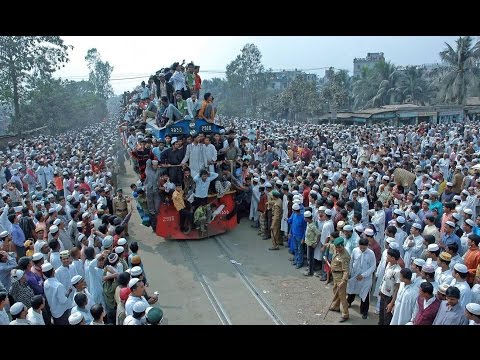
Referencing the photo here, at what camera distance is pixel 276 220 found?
10.1 m

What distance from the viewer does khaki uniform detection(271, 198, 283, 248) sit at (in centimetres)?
1010

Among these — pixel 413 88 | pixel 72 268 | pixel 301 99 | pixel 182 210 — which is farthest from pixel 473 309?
pixel 413 88

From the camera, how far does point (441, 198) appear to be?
10852 millimetres

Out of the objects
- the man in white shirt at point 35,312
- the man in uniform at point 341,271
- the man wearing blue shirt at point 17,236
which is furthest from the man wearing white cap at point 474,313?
the man wearing blue shirt at point 17,236

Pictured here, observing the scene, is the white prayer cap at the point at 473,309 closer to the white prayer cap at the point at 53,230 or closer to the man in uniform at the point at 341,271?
the man in uniform at the point at 341,271

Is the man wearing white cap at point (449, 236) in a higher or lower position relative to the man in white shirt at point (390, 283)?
higher

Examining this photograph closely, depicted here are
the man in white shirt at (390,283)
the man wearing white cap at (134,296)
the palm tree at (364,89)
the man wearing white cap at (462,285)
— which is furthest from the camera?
the palm tree at (364,89)

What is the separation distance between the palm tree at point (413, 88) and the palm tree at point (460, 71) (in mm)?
5369

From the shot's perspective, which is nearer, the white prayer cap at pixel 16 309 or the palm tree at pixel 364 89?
the white prayer cap at pixel 16 309

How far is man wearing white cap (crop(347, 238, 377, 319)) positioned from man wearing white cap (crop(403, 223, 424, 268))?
0.63 metres

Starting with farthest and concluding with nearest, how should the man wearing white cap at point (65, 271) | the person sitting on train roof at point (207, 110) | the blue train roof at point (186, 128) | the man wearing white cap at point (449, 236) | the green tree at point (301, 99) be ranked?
the green tree at point (301, 99)
the person sitting on train roof at point (207, 110)
the blue train roof at point (186, 128)
the man wearing white cap at point (449, 236)
the man wearing white cap at point (65, 271)

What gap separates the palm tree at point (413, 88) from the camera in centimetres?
4150

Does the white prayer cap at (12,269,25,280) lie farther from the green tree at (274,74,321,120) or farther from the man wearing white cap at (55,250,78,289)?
the green tree at (274,74,321,120)
